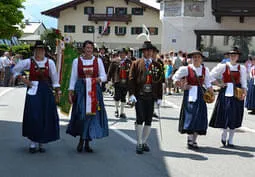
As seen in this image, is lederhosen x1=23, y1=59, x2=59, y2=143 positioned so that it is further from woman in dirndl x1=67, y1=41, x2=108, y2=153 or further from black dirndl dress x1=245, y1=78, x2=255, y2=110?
black dirndl dress x1=245, y1=78, x2=255, y2=110

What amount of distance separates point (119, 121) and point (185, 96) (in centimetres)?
396

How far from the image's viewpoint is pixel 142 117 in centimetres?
852

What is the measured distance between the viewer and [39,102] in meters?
8.27

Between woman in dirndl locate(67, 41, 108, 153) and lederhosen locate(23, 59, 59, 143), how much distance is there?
1.13 ft

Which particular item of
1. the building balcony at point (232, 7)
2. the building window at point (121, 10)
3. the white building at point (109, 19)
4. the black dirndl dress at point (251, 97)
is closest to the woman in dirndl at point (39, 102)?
the black dirndl dress at point (251, 97)

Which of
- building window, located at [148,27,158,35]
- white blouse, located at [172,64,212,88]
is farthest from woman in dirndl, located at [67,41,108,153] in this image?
building window, located at [148,27,158,35]

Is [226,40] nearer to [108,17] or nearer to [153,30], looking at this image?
[108,17]

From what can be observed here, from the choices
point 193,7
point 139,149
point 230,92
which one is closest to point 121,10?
point 193,7

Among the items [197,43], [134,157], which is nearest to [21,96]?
[134,157]

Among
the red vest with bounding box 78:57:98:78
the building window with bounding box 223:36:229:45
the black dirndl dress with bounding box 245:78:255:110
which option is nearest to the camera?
the red vest with bounding box 78:57:98:78

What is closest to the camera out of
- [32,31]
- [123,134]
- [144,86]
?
[144,86]

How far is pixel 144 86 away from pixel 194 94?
1.04 meters

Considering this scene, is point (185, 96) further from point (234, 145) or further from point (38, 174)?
point (38, 174)

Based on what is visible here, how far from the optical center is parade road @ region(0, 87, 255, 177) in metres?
7.09
